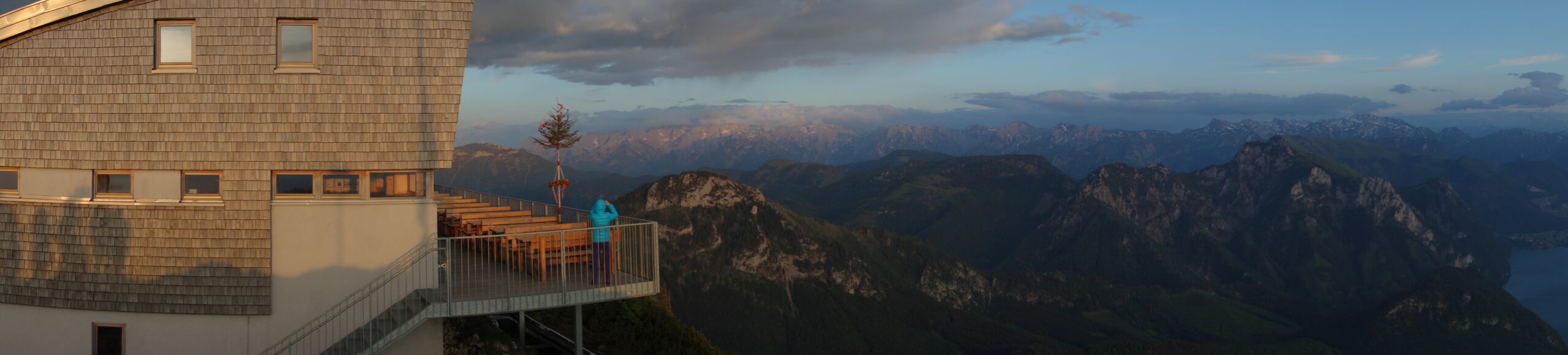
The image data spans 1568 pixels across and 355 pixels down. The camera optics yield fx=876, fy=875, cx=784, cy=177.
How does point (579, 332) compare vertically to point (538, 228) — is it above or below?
below

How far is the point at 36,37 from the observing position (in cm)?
1419

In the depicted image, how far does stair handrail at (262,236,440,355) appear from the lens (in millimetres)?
13836

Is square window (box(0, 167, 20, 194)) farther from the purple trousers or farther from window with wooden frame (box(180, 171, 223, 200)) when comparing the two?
the purple trousers

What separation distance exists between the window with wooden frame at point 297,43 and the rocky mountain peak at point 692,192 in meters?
150

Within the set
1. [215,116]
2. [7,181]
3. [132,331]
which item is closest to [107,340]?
[132,331]

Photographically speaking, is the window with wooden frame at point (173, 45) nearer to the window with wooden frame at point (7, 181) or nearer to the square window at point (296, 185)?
the square window at point (296, 185)

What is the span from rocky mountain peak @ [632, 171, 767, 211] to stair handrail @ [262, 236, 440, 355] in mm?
149777

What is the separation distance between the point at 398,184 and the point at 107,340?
569cm

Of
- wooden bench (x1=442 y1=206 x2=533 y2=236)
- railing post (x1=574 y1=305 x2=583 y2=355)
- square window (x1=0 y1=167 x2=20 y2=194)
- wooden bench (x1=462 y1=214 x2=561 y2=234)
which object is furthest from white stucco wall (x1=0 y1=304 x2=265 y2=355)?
wooden bench (x1=442 y1=206 x2=533 y2=236)

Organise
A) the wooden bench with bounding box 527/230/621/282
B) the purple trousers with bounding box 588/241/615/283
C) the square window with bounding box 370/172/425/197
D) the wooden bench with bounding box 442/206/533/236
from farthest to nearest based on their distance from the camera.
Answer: the wooden bench with bounding box 442/206/533/236 < the wooden bench with bounding box 527/230/621/282 < the purple trousers with bounding box 588/241/615/283 < the square window with bounding box 370/172/425/197

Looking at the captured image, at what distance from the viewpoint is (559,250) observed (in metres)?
15.8

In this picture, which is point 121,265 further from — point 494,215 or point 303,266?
point 494,215

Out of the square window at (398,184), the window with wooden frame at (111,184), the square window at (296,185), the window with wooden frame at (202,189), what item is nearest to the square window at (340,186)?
the square window at (296,185)

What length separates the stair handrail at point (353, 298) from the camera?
13836mm
